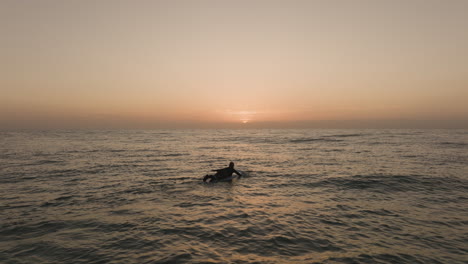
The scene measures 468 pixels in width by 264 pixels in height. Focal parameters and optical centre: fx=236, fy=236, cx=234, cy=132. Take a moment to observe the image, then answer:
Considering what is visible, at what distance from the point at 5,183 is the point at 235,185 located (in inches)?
704

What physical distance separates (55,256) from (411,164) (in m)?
32.5

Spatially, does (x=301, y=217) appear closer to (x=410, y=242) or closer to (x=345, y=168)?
(x=410, y=242)

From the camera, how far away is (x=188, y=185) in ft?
60.2

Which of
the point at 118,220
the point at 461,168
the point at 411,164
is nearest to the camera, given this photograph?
the point at 118,220

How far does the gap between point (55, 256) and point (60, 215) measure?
464 centimetres

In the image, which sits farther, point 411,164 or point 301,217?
point 411,164

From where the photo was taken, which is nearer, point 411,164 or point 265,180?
point 265,180

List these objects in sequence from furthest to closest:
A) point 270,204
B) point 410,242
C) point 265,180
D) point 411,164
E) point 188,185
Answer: point 411,164 → point 265,180 → point 188,185 → point 270,204 → point 410,242

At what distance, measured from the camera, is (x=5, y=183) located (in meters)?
18.4

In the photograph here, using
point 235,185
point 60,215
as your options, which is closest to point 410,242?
point 235,185

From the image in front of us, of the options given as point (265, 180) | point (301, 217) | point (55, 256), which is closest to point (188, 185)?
point (265, 180)

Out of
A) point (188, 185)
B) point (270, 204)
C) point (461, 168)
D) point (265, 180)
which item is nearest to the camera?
point (270, 204)

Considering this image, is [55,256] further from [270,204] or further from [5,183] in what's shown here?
[5,183]

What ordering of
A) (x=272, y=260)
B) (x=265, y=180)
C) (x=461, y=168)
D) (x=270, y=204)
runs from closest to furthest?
1. (x=272, y=260)
2. (x=270, y=204)
3. (x=265, y=180)
4. (x=461, y=168)
